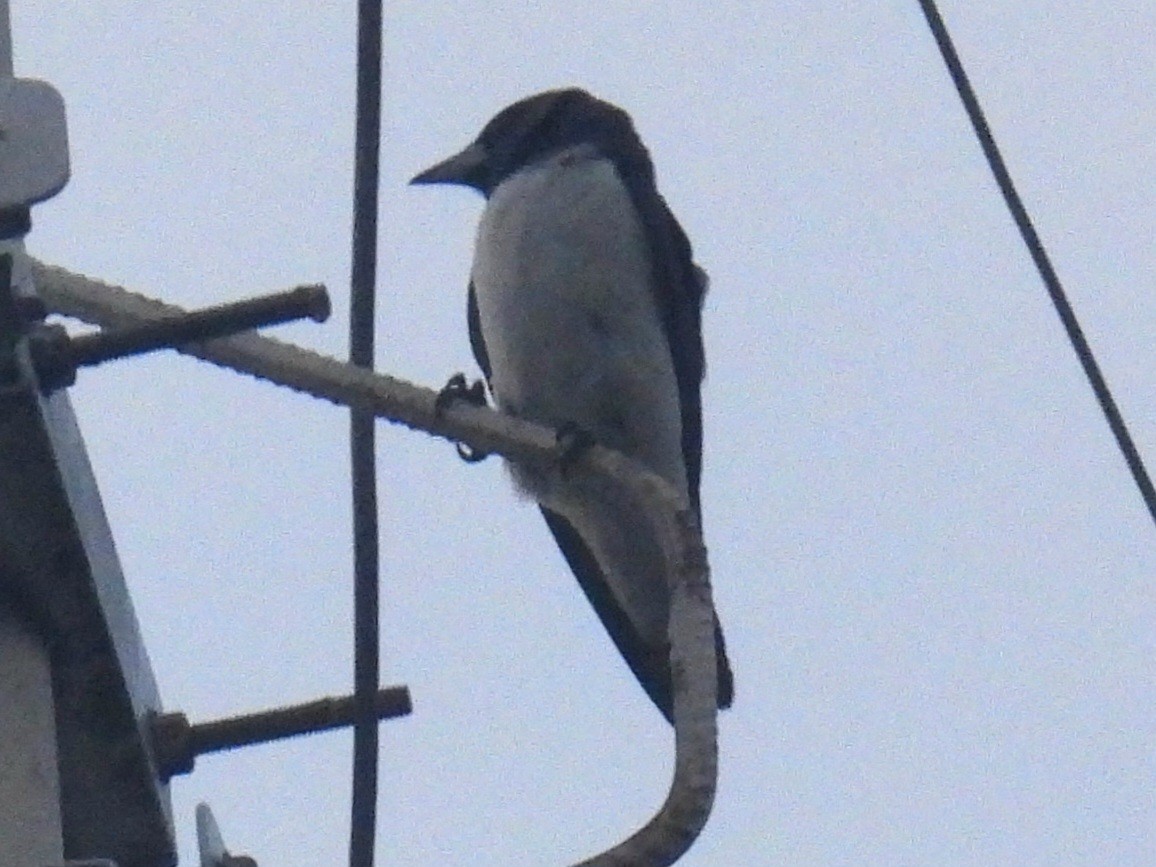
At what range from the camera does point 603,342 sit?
4.75 meters

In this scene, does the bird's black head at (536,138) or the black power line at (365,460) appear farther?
the bird's black head at (536,138)

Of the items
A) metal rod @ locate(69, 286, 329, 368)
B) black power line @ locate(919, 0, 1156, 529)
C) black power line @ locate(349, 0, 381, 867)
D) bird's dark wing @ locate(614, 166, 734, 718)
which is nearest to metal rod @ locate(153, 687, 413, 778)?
black power line @ locate(349, 0, 381, 867)

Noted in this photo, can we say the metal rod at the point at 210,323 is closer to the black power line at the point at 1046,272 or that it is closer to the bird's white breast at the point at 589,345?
the black power line at the point at 1046,272

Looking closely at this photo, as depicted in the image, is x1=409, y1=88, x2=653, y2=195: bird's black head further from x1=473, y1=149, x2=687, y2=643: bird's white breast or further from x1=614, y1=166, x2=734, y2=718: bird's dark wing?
x1=473, y1=149, x2=687, y2=643: bird's white breast

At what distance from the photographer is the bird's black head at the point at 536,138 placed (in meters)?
5.38

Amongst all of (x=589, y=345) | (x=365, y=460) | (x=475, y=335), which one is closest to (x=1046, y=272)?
(x=365, y=460)

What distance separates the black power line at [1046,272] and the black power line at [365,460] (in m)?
0.90

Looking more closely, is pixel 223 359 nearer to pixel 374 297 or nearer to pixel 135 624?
pixel 135 624

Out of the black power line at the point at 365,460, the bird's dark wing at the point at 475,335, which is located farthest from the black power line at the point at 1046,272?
the bird's dark wing at the point at 475,335

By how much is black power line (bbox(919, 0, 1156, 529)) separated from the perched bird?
1.44 metres

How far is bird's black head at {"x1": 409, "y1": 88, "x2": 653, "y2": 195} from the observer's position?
212 inches

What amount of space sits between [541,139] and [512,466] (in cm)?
119

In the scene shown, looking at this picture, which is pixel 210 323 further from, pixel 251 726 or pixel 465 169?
pixel 465 169

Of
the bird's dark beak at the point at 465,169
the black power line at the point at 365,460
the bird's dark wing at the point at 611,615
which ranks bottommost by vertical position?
the bird's dark wing at the point at 611,615
